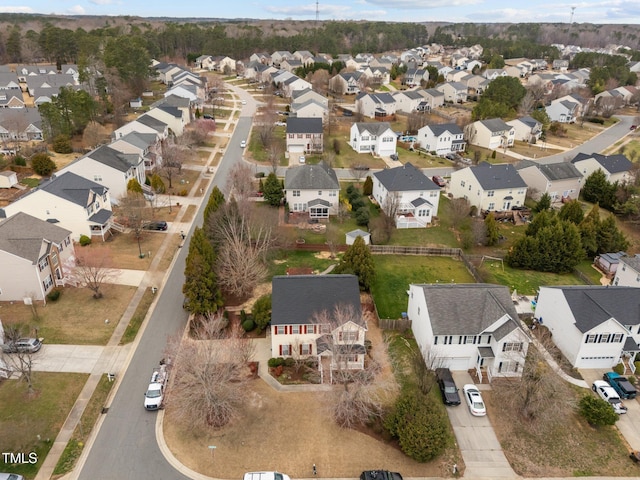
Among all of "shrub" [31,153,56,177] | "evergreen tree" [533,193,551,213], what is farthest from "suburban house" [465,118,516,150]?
"shrub" [31,153,56,177]

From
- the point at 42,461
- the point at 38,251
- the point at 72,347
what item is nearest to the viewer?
the point at 42,461

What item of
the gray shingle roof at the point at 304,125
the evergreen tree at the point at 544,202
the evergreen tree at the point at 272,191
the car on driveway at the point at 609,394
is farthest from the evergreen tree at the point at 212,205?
the evergreen tree at the point at 544,202

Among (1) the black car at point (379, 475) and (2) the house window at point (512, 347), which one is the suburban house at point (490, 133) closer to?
(2) the house window at point (512, 347)

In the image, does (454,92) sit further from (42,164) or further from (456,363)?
(456,363)

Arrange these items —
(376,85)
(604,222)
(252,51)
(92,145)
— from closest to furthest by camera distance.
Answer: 1. (604,222)
2. (92,145)
3. (376,85)
4. (252,51)

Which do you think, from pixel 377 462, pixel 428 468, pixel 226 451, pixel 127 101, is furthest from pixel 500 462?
pixel 127 101

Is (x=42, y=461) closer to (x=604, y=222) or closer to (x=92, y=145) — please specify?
(x=604, y=222)

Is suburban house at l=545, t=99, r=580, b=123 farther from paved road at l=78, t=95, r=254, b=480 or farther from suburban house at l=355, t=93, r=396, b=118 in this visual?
paved road at l=78, t=95, r=254, b=480
